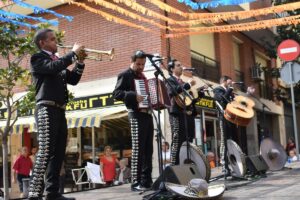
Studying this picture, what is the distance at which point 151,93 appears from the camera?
227 inches

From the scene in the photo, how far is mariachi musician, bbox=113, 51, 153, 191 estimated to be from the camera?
600 centimetres

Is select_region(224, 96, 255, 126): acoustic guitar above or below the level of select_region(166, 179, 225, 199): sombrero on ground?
above

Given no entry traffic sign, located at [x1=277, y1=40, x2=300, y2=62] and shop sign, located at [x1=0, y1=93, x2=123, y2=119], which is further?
shop sign, located at [x1=0, y1=93, x2=123, y2=119]

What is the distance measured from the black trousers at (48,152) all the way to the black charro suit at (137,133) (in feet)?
4.57

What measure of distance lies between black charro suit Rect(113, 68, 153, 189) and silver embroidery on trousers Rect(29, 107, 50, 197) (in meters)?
1.51

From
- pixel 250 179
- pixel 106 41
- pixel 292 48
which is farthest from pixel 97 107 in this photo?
pixel 250 179

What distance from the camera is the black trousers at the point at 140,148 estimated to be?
19.7 ft

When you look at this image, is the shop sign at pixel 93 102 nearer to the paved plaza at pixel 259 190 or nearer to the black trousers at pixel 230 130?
the black trousers at pixel 230 130

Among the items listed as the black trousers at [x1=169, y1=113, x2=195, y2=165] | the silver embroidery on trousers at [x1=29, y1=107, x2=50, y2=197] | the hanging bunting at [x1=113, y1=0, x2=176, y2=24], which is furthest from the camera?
the hanging bunting at [x1=113, y1=0, x2=176, y2=24]

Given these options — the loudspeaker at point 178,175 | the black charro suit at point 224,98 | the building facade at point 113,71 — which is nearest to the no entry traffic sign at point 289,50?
the building facade at point 113,71

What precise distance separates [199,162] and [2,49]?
5.22 metres

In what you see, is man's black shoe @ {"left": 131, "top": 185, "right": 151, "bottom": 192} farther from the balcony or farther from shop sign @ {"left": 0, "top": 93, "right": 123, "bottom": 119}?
the balcony

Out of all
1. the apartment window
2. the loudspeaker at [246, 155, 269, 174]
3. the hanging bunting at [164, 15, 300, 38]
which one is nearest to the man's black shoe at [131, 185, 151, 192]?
the loudspeaker at [246, 155, 269, 174]

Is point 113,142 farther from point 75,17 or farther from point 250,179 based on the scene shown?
point 250,179
